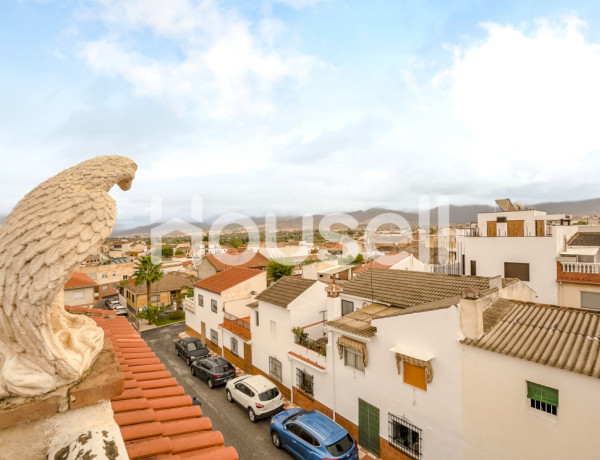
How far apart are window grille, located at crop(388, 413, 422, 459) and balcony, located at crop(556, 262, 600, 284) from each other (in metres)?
12.9

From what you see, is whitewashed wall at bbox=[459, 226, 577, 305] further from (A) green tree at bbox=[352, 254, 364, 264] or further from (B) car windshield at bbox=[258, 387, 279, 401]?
(A) green tree at bbox=[352, 254, 364, 264]

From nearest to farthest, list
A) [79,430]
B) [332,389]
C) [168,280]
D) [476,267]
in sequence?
[79,430], [332,389], [476,267], [168,280]

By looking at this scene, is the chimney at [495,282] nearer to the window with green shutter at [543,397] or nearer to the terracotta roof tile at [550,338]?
the terracotta roof tile at [550,338]

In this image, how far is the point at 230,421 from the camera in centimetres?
1415

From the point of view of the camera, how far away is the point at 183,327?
99.8ft

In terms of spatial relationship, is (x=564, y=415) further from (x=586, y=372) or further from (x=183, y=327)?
(x=183, y=327)

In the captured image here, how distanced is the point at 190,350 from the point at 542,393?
19.6 metres

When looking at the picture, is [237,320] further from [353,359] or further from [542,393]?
[542,393]

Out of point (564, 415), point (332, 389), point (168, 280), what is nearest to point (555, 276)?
point (564, 415)

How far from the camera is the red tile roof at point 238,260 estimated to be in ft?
128

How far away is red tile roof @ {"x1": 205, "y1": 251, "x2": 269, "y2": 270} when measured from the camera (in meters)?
39.0

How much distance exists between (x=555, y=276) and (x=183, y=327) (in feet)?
96.8

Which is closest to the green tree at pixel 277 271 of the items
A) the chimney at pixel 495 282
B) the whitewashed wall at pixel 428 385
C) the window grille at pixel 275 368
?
the window grille at pixel 275 368

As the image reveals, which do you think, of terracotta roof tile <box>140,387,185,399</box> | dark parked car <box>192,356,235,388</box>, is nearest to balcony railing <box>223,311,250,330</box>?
dark parked car <box>192,356,235,388</box>
